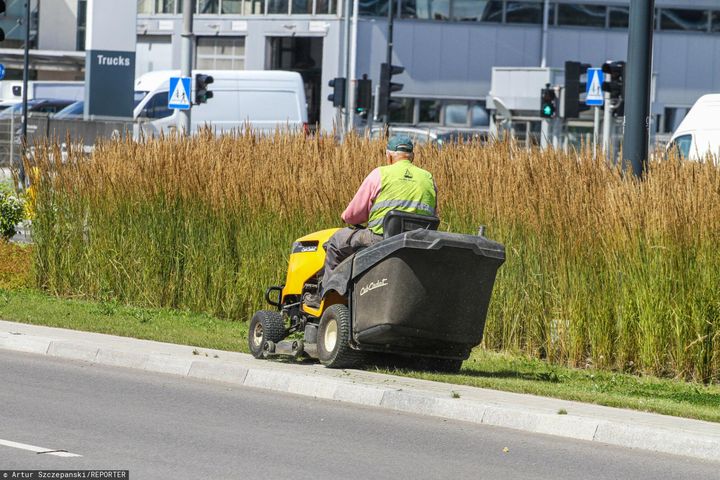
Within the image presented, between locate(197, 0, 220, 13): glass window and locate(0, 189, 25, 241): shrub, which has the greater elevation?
locate(197, 0, 220, 13): glass window

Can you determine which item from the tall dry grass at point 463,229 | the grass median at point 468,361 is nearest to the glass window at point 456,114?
the grass median at point 468,361

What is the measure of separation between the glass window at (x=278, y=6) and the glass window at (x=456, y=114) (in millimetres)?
7768

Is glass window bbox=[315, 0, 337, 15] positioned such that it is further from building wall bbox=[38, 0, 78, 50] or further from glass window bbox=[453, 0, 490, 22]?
building wall bbox=[38, 0, 78, 50]

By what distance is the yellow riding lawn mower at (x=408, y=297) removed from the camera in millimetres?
11539

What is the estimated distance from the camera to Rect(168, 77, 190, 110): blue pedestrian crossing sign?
95.9 feet

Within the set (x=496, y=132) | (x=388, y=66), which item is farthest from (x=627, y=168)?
(x=388, y=66)

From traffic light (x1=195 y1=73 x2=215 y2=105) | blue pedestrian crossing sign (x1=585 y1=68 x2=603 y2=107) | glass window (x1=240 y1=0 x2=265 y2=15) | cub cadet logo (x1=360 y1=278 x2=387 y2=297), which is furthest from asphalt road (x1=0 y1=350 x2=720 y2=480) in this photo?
glass window (x1=240 y1=0 x2=265 y2=15)

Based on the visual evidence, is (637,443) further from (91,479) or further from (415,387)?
(91,479)

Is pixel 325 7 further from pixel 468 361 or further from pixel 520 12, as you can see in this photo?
pixel 468 361

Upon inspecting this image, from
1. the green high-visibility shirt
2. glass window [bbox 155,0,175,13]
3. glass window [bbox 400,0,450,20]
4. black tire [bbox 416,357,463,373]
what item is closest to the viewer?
the green high-visibility shirt

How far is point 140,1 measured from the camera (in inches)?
2448

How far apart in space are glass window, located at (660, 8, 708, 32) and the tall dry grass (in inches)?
1838

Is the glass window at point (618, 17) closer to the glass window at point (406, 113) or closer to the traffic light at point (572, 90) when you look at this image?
the glass window at point (406, 113)

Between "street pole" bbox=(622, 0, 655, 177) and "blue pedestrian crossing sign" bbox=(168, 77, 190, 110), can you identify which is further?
"blue pedestrian crossing sign" bbox=(168, 77, 190, 110)
